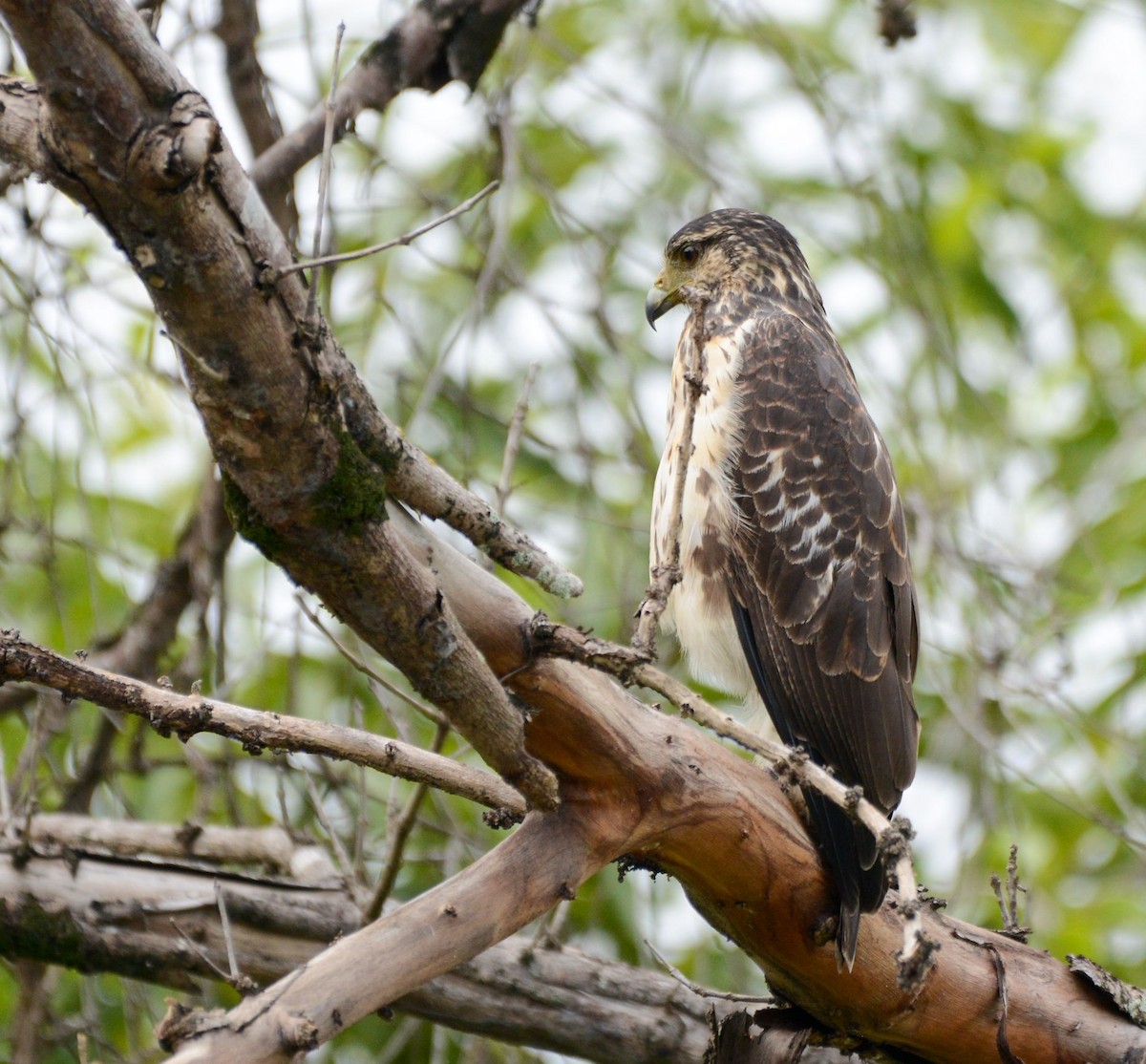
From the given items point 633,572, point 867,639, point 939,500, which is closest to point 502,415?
point 633,572

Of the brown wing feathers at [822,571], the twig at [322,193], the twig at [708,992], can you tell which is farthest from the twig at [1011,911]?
the twig at [322,193]

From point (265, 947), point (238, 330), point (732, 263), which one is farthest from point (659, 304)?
point (238, 330)

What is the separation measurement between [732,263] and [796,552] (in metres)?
1.11

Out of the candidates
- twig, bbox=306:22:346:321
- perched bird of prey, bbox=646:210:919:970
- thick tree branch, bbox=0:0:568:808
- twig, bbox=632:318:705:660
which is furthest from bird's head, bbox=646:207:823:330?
thick tree branch, bbox=0:0:568:808

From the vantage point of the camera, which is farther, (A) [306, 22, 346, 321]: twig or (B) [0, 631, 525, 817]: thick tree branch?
(B) [0, 631, 525, 817]: thick tree branch

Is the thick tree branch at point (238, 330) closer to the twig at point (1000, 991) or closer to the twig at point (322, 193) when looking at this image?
the twig at point (322, 193)

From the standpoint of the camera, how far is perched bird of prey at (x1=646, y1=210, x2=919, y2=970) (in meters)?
3.35

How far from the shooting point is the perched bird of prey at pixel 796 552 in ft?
11.0

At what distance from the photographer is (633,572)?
4914 mm

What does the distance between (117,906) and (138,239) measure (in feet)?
7.03

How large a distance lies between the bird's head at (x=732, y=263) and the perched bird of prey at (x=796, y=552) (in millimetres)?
302

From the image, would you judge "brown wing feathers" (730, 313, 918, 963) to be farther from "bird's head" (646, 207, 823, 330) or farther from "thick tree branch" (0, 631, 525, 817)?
"thick tree branch" (0, 631, 525, 817)

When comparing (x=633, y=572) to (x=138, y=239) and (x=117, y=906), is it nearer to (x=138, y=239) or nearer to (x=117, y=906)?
(x=117, y=906)

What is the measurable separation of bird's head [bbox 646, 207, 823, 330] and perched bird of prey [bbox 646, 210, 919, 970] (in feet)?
0.99
